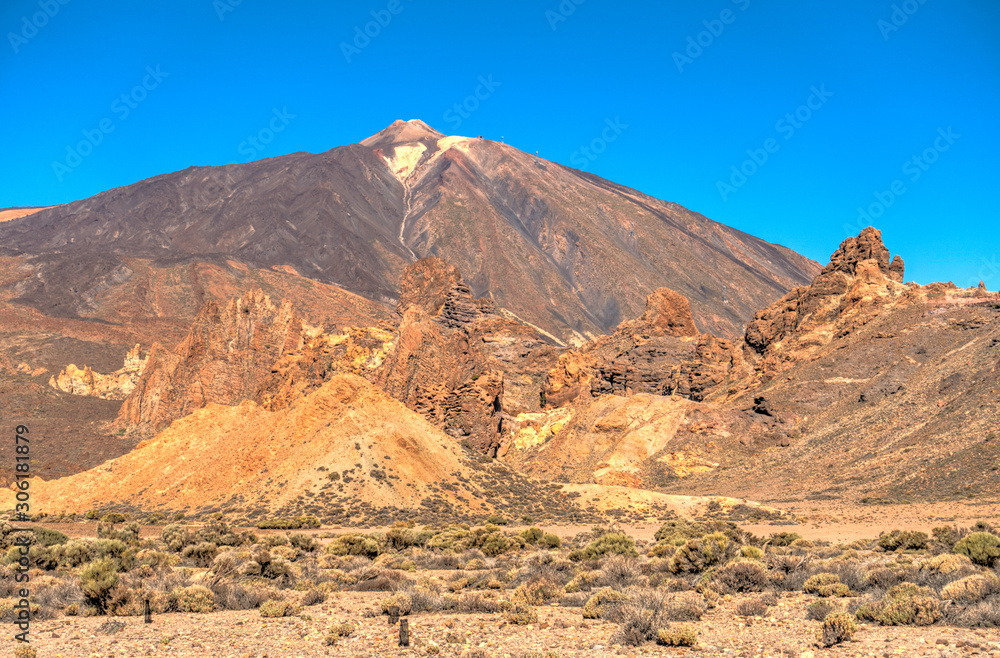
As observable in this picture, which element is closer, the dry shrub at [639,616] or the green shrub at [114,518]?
the dry shrub at [639,616]

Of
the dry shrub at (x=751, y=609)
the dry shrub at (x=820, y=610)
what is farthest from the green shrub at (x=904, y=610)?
the dry shrub at (x=751, y=609)

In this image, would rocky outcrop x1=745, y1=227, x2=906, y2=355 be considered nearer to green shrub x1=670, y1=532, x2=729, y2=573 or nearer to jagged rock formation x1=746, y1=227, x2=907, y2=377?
jagged rock formation x1=746, y1=227, x2=907, y2=377

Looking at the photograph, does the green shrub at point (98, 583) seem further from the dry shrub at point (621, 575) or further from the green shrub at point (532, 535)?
the green shrub at point (532, 535)

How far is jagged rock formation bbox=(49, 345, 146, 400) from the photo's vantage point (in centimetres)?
11438

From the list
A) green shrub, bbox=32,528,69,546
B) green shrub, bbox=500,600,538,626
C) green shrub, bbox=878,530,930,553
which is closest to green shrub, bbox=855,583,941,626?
green shrub, bbox=500,600,538,626

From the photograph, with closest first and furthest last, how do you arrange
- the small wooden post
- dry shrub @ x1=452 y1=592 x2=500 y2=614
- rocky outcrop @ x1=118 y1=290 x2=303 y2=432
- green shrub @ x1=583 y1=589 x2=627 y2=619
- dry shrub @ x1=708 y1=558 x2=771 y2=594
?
the small wooden post, green shrub @ x1=583 y1=589 x2=627 y2=619, dry shrub @ x1=452 y1=592 x2=500 y2=614, dry shrub @ x1=708 y1=558 x2=771 y2=594, rocky outcrop @ x1=118 y1=290 x2=303 y2=432

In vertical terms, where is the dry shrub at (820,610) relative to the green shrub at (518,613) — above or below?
above

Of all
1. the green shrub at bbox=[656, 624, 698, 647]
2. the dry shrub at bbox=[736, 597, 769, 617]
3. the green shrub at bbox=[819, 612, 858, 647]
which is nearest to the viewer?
the green shrub at bbox=[819, 612, 858, 647]

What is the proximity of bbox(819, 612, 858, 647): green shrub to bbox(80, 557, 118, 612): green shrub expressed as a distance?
13.1m

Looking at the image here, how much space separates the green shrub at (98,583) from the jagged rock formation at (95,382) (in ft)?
349

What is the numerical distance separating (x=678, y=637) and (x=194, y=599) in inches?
381

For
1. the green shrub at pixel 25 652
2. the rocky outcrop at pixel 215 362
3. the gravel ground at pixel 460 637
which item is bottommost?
the gravel ground at pixel 460 637

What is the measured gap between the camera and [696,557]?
20453 mm

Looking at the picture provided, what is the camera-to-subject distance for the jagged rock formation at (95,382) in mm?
114375
